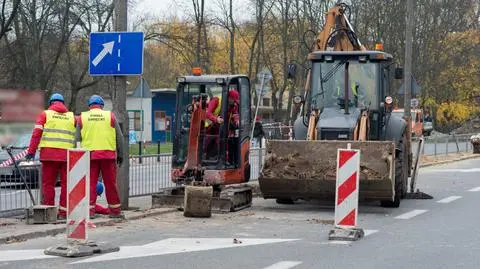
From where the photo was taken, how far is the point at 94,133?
11414 millimetres

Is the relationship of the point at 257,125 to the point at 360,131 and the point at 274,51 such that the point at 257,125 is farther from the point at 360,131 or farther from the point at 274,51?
the point at 274,51

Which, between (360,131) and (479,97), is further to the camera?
(479,97)

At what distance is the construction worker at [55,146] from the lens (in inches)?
442

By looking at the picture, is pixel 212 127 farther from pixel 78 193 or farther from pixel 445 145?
pixel 445 145

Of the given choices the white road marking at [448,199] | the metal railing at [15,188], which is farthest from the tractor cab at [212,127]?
the white road marking at [448,199]

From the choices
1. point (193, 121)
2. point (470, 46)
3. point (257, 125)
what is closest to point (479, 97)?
point (470, 46)

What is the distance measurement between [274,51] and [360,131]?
127ft

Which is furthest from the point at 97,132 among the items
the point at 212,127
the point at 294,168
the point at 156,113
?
the point at 156,113

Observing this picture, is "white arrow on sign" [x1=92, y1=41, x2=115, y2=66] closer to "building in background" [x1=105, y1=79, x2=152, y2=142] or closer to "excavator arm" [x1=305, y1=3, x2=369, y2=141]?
"excavator arm" [x1=305, y1=3, x2=369, y2=141]

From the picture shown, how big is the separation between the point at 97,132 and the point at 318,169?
3.88 m

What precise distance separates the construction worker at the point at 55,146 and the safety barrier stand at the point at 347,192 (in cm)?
416

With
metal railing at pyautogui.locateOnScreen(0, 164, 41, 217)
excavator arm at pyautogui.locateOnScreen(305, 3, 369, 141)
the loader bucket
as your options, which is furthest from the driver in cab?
metal railing at pyautogui.locateOnScreen(0, 164, 41, 217)

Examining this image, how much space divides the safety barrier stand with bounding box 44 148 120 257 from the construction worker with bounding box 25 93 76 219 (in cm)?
248

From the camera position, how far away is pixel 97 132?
1142 cm
